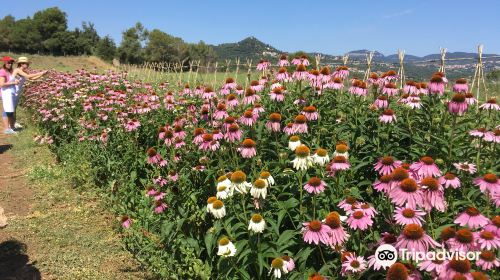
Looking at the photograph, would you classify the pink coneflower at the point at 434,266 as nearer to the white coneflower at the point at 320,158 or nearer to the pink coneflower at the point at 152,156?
the white coneflower at the point at 320,158

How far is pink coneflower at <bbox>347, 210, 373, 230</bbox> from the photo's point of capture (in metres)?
2.02

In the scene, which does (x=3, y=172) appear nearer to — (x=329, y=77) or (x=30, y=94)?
(x=30, y=94)

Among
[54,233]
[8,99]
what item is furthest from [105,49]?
[54,233]

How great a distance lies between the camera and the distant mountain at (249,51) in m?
9.12

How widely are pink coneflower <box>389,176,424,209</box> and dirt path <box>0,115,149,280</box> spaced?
101 inches

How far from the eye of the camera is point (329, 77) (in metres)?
3.82

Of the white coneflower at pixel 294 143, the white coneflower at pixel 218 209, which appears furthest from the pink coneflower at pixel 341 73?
the white coneflower at pixel 218 209

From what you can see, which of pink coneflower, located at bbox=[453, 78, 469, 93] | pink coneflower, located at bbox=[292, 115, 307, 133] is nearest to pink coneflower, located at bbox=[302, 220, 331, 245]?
pink coneflower, located at bbox=[292, 115, 307, 133]

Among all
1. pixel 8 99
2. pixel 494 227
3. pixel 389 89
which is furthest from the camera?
pixel 8 99

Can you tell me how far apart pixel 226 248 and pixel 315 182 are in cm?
68

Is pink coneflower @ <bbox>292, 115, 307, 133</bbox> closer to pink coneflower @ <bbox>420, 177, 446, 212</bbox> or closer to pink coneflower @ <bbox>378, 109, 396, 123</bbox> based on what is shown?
pink coneflower @ <bbox>378, 109, 396, 123</bbox>

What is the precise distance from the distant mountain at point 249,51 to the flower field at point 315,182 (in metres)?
2.21

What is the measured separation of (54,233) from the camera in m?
4.43

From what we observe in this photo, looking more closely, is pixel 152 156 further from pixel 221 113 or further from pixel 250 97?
pixel 250 97
